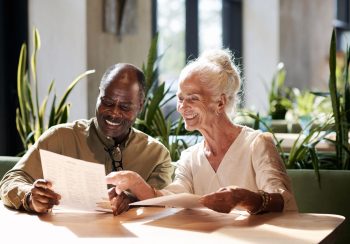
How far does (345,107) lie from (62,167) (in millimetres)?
2097

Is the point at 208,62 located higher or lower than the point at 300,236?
higher

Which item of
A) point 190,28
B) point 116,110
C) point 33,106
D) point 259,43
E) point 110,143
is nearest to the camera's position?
point 116,110

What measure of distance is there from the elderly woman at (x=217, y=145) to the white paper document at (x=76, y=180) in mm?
208

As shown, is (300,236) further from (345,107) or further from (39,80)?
(39,80)

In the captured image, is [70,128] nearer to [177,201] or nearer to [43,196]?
[43,196]

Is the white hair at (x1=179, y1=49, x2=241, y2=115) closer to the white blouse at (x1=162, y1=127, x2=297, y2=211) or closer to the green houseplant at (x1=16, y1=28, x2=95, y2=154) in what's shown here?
the white blouse at (x1=162, y1=127, x2=297, y2=211)

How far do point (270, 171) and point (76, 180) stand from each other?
69 centimetres

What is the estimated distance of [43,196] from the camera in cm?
261

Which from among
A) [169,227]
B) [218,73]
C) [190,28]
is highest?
[190,28]

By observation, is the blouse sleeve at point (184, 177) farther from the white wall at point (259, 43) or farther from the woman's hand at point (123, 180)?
the white wall at point (259, 43)

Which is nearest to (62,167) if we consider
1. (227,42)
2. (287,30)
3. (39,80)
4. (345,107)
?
(345,107)

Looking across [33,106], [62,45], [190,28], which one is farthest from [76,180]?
[190,28]

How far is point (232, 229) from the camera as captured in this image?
2.32 metres

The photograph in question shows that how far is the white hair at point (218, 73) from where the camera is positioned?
2.91 metres
